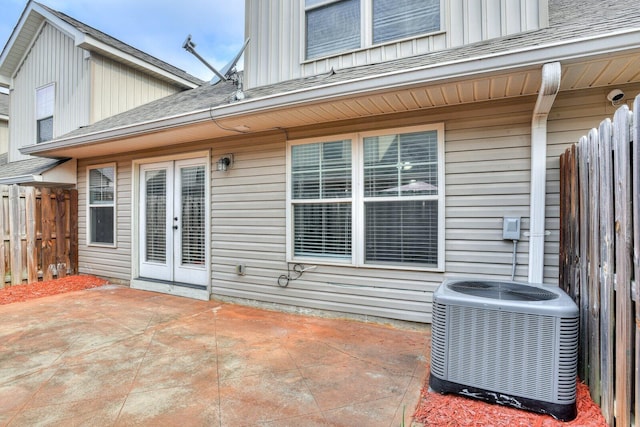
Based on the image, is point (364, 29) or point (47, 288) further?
point (47, 288)

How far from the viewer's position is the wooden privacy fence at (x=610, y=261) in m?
1.58

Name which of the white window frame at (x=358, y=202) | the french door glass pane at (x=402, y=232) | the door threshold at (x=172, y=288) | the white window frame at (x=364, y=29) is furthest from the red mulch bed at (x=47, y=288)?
the white window frame at (x=364, y=29)

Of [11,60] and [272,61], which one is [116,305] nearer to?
[272,61]

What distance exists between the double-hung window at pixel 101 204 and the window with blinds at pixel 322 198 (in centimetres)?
376

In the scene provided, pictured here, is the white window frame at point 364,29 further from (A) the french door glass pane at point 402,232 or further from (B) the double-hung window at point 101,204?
(B) the double-hung window at point 101,204

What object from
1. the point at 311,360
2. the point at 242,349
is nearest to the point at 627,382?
the point at 311,360

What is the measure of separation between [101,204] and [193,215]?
2.29 m

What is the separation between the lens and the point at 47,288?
5.53m

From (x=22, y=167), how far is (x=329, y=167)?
23.7ft

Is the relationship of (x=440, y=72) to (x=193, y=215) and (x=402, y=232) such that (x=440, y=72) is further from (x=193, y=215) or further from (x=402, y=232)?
(x=193, y=215)

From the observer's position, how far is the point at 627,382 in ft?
5.25

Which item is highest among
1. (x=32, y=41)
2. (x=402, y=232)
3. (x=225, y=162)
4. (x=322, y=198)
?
(x=32, y=41)

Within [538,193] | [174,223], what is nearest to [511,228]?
[538,193]

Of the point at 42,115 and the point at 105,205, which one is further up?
the point at 42,115
